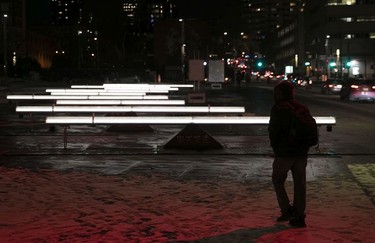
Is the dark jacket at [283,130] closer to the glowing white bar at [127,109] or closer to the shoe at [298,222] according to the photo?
the shoe at [298,222]

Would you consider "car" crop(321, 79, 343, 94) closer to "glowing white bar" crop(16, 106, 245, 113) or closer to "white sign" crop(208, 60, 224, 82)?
"white sign" crop(208, 60, 224, 82)

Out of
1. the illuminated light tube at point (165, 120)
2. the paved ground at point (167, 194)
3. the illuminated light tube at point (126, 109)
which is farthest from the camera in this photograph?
the illuminated light tube at point (126, 109)

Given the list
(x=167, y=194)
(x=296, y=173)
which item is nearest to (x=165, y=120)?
(x=167, y=194)

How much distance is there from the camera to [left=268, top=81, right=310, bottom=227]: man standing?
25.6 feet

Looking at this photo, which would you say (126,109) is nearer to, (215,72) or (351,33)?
(215,72)

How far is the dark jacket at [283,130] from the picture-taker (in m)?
7.78

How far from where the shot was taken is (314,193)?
1055 cm

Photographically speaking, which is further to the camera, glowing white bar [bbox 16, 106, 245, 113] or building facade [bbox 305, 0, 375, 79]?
building facade [bbox 305, 0, 375, 79]

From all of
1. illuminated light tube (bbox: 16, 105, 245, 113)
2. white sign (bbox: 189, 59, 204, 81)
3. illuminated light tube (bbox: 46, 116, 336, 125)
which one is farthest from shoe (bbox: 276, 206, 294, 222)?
white sign (bbox: 189, 59, 204, 81)

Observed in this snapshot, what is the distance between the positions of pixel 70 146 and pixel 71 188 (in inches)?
263

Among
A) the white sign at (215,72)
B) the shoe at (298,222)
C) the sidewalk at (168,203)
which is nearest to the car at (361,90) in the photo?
the white sign at (215,72)

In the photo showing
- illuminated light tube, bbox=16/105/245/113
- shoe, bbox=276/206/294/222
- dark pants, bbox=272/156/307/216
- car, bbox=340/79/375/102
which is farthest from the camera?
car, bbox=340/79/375/102

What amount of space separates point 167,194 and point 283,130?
126 inches

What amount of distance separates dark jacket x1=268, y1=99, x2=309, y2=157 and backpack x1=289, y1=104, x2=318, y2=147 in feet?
0.14
